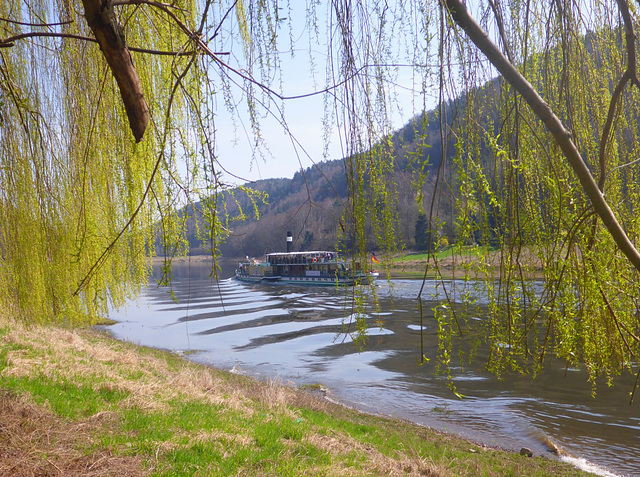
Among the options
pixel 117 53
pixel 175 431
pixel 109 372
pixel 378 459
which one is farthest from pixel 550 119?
pixel 109 372

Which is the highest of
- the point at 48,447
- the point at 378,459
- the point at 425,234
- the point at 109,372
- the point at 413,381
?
the point at 425,234

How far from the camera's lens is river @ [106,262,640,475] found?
8.27 metres

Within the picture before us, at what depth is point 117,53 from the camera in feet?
5.63

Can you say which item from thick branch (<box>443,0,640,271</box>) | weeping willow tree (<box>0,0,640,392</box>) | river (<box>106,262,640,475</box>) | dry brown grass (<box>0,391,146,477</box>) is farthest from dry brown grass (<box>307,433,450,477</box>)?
thick branch (<box>443,0,640,271</box>)

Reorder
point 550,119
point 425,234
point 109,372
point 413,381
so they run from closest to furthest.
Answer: point 550,119 → point 425,234 → point 109,372 → point 413,381

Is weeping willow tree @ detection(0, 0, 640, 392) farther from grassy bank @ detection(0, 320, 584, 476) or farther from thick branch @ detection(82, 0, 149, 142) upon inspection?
grassy bank @ detection(0, 320, 584, 476)

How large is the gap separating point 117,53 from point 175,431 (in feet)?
12.6

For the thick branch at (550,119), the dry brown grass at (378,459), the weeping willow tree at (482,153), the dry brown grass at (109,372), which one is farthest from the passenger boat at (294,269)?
the thick branch at (550,119)

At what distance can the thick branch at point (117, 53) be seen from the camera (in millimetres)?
1640

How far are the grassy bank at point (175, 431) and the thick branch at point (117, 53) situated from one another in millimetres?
2542

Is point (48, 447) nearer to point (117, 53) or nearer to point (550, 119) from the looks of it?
point (117, 53)

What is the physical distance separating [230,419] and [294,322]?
16605 millimetres

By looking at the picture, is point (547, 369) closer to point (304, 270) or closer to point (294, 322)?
point (294, 322)

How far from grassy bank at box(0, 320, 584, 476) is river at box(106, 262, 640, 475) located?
105 cm
